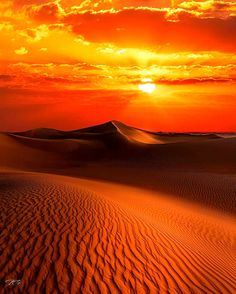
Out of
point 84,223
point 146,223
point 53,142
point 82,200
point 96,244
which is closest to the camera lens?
point 96,244

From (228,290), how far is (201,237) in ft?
17.3

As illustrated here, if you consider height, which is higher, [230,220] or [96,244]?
[96,244]

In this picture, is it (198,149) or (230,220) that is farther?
(198,149)

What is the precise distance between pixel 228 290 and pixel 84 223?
4.11 m

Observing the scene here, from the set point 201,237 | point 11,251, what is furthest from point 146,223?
point 11,251

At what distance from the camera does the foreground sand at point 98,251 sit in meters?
6.64

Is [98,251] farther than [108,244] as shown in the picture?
No

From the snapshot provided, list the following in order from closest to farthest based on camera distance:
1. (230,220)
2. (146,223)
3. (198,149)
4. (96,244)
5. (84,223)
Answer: (96,244)
(84,223)
(146,223)
(230,220)
(198,149)

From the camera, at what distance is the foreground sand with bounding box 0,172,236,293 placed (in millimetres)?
6645

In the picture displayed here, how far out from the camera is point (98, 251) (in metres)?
7.87

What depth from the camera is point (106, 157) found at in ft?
154

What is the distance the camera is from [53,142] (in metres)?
52.0

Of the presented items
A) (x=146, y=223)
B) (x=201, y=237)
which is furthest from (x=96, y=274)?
(x=201, y=237)

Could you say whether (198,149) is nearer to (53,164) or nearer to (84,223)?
(53,164)
